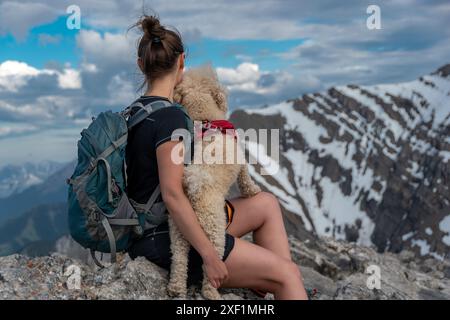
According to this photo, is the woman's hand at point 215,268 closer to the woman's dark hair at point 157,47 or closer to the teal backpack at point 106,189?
the teal backpack at point 106,189

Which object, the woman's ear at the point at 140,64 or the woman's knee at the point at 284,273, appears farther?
the woman's ear at the point at 140,64

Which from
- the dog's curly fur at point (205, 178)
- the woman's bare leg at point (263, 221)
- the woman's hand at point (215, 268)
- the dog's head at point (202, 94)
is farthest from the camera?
the woman's bare leg at point (263, 221)

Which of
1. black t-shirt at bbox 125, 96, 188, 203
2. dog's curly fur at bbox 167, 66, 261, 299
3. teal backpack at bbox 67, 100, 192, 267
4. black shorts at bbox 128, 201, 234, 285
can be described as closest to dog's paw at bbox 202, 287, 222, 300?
dog's curly fur at bbox 167, 66, 261, 299

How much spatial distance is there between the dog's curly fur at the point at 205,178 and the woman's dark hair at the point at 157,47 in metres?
0.48

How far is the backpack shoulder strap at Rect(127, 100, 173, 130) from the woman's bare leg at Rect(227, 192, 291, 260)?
5.87 feet

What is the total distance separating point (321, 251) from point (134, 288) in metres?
11.4

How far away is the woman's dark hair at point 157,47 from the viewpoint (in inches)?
224

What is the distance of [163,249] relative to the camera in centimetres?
603

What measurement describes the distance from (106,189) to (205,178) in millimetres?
1193


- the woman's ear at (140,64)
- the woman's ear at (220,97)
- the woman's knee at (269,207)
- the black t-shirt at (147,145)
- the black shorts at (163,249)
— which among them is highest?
the woman's ear at (140,64)

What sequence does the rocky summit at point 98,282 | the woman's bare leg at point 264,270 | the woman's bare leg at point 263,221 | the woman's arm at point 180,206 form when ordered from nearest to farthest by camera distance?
the woman's arm at point 180,206
the woman's bare leg at point 264,270
the rocky summit at point 98,282
the woman's bare leg at point 263,221

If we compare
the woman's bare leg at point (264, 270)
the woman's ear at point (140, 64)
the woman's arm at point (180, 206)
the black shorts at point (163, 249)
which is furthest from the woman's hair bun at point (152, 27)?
the woman's bare leg at point (264, 270)
